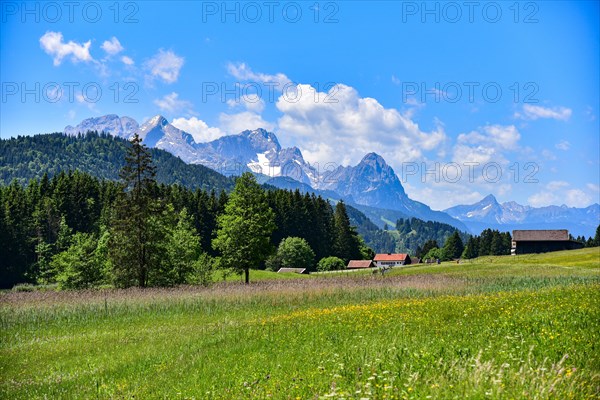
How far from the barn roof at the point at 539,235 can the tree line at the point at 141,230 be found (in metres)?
45.0

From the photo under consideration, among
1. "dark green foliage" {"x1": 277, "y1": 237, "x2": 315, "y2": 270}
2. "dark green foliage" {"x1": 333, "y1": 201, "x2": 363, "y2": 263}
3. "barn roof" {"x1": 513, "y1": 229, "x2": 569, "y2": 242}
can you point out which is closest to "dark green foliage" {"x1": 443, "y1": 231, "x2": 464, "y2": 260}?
"barn roof" {"x1": 513, "y1": 229, "x2": 569, "y2": 242}

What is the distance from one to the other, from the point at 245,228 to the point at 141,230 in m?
11.5

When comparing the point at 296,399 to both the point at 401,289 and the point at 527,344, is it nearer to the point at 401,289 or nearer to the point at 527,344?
the point at 527,344

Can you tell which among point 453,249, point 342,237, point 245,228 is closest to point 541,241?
point 453,249

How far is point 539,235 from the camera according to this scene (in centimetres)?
13575

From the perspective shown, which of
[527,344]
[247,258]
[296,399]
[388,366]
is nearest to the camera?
[296,399]

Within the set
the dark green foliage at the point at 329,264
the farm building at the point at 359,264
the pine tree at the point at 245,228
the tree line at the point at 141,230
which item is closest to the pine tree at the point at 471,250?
the tree line at the point at 141,230

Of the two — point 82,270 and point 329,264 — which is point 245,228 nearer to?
point 82,270

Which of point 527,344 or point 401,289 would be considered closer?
point 527,344

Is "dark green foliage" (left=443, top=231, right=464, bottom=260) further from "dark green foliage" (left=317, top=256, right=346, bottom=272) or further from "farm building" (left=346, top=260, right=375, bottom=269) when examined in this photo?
"dark green foliage" (left=317, top=256, right=346, bottom=272)

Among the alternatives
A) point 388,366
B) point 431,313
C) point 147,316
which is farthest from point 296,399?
point 147,316

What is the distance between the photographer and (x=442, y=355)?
9.38 meters

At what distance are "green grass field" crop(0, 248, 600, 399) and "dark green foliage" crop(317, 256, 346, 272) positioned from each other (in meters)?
82.5

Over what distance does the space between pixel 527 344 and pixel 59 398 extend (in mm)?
10561
